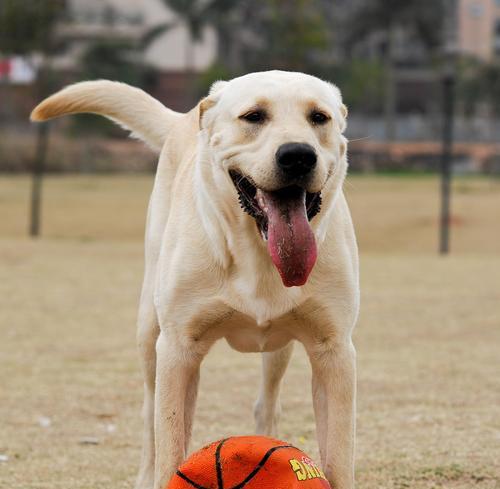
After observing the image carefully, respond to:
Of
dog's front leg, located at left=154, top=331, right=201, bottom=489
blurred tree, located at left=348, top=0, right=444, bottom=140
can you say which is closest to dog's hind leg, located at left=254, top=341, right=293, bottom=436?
dog's front leg, located at left=154, top=331, right=201, bottom=489

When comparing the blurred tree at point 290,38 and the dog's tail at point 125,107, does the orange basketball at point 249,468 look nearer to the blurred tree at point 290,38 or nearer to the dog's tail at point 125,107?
the dog's tail at point 125,107

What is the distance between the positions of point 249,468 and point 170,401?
0.57 m

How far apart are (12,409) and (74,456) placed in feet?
4.33

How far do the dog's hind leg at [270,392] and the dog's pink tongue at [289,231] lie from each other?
4.66ft

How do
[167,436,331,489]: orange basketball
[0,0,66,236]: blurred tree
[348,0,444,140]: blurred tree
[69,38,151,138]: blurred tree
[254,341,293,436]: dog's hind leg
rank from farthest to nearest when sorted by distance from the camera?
[348,0,444,140]: blurred tree
[69,38,151,138]: blurred tree
[0,0,66,236]: blurred tree
[254,341,293,436]: dog's hind leg
[167,436,331,489]: orange basketball

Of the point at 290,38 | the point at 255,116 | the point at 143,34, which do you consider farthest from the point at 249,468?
the point at 143,34

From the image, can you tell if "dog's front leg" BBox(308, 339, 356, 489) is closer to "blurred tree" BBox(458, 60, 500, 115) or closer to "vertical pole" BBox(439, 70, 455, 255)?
"vertical pole" BBox(439, 70, 455, 255)

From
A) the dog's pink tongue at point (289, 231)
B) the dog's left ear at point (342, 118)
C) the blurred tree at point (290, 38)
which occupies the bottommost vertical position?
the dog's pink tongue at point (289, 231)

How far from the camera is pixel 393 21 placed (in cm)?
7244

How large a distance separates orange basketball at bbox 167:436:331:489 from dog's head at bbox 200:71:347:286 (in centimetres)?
55

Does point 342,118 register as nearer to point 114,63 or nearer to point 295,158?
point 295,158

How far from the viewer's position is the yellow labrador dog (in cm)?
405

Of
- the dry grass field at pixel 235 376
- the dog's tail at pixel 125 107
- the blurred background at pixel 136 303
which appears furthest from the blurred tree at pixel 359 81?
the dog's tail at pixel 125 107

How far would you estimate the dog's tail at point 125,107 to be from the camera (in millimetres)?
6059
